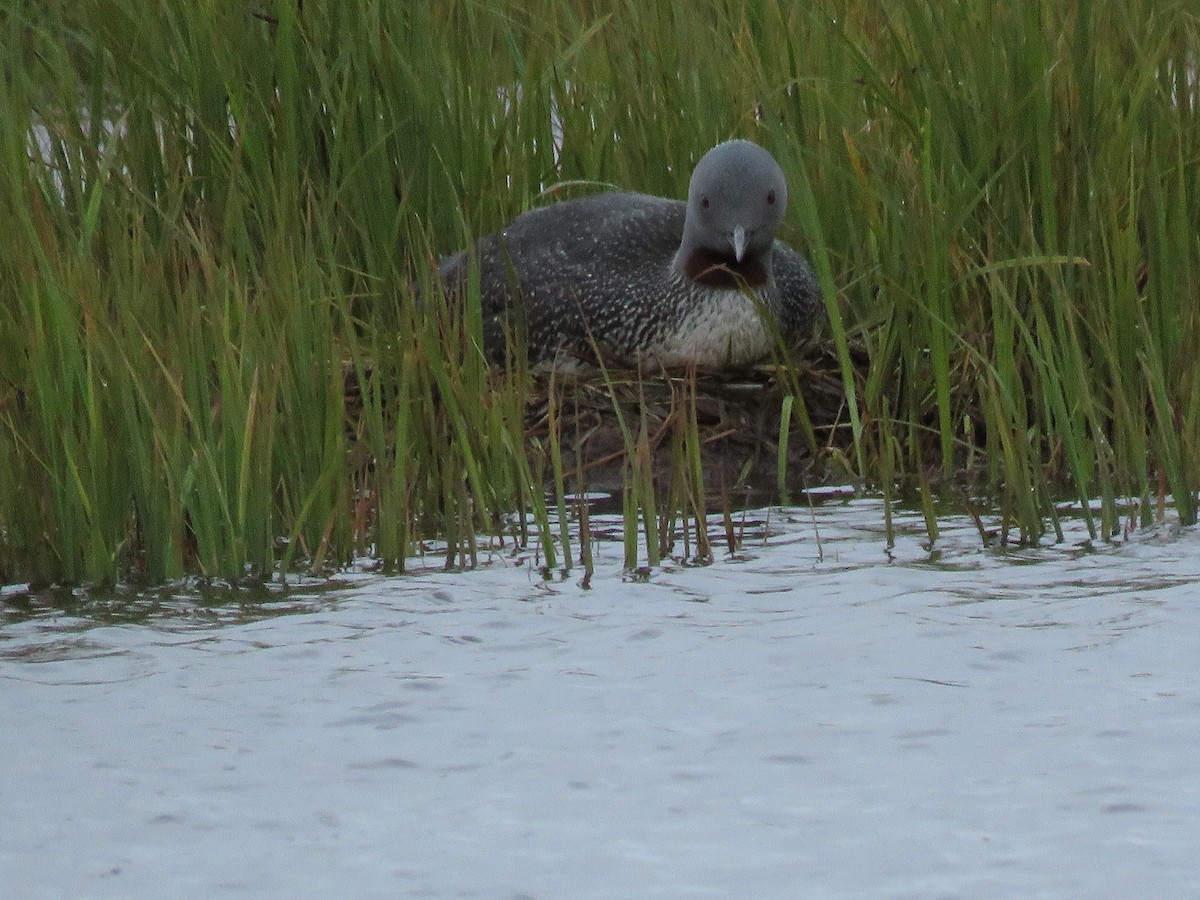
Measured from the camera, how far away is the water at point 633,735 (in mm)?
2512

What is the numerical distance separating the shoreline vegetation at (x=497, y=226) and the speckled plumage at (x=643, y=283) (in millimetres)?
125

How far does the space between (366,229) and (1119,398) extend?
218 centimetres

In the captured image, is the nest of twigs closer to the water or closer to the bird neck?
the bird neck

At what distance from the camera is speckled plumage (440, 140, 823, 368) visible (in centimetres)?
600

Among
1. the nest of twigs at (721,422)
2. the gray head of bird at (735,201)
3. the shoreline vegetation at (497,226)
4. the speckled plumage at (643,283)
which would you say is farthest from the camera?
the speckled plumage at (643,283)

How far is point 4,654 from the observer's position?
11.3 ft

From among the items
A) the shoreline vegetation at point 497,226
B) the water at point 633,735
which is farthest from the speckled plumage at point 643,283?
the water at point 633,735

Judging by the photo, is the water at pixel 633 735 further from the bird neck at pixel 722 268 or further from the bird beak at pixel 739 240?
the bird neck at pixel 722 268

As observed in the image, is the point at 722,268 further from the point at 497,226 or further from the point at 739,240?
the point at 497,226

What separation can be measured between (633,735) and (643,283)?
3330 millimetres

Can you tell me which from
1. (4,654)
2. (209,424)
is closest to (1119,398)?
(209,424)

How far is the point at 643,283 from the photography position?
6191mm

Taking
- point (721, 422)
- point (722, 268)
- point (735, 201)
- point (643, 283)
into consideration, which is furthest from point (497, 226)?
point (721, 422)

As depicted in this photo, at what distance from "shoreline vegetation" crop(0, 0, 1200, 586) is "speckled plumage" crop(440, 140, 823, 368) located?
125 mm
